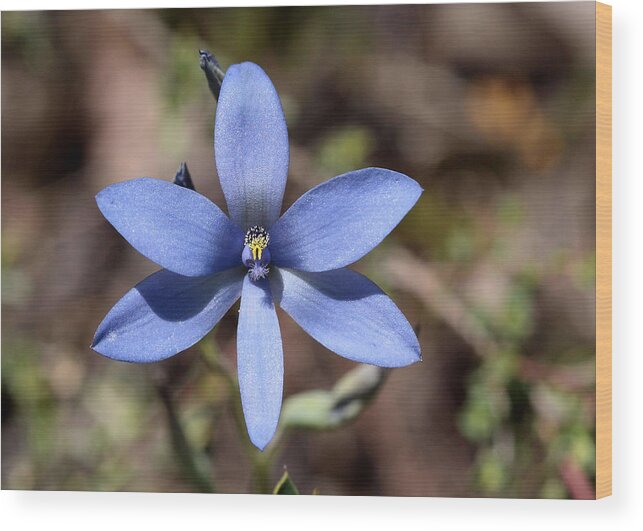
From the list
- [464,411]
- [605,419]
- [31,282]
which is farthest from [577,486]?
[31,282]

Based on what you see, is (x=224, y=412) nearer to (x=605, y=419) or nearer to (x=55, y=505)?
(x=55, y=505)

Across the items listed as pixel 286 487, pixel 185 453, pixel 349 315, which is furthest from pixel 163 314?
pixel 286 487

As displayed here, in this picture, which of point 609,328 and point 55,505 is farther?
point 55,505

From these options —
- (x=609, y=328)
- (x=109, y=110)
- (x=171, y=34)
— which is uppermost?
(x=171, y=34)

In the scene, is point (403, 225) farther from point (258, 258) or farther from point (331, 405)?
point (258, 258)

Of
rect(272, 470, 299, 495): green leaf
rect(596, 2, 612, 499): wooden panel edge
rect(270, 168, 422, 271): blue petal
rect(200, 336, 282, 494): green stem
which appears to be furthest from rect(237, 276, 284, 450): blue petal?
rect(596, 2, 612, 499): wooden panel edge

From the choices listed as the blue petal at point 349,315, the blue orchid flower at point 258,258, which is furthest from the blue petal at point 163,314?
the blue petal at point 349,315
